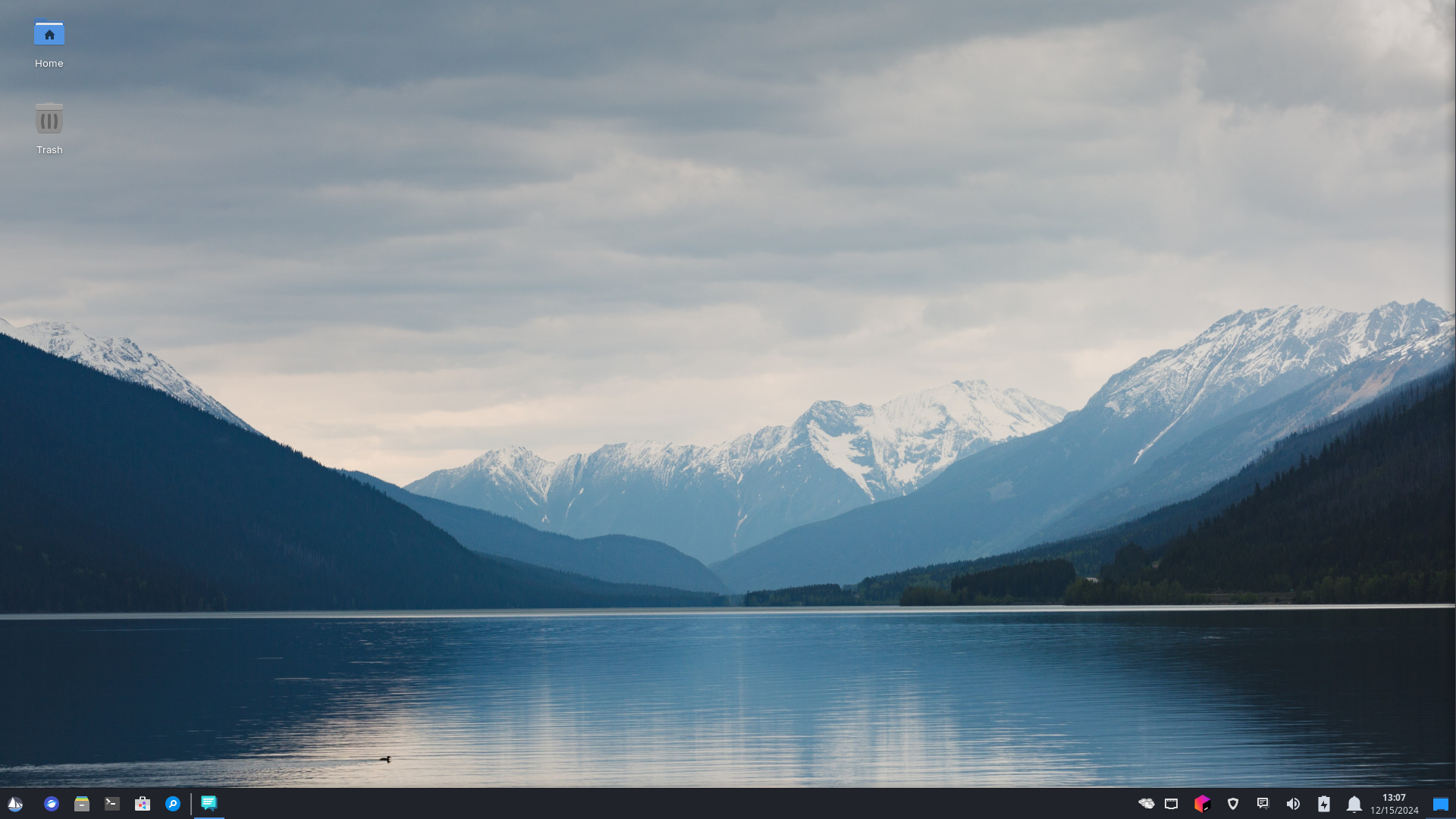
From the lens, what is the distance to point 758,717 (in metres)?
79.7

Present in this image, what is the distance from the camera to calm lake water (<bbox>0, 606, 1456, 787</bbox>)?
5725 centimetres

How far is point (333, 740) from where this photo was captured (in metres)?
69.1
